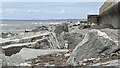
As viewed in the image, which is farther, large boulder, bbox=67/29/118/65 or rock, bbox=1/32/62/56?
rock, bbox=1/32/62/56

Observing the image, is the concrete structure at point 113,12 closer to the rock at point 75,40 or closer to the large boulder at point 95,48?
the rock at point 75,40

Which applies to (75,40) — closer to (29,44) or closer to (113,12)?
(29,44)

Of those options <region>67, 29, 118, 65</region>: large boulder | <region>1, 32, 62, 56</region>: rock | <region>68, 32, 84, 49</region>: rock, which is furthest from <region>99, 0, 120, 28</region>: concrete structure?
<region>67, 29, 118, 65</region>: large boulder

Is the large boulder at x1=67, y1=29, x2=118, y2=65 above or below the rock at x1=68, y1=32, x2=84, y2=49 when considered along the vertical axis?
above

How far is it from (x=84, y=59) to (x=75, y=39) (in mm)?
3912

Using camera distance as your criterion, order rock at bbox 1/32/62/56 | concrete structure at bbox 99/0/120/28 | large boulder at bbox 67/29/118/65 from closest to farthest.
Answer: large boulder at bbox 67/29/118/65, rock at bbox 1/32/62/56, concrete structure at bbox 99/0/120/28

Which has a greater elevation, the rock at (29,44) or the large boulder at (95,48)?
the large boulder at (95,48)

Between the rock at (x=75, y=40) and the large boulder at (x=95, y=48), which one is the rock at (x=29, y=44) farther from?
the large boulder at (x=95, y=48)

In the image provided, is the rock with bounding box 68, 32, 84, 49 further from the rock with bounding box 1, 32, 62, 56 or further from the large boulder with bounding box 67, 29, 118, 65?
the large boulder with bounding box 67, 29, 118, 65

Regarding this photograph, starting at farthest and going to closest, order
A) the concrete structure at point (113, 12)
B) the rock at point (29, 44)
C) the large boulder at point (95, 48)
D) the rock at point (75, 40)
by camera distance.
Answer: the concrete structure at point (113, 12)
the rock at point (75, 40)
the rock at point (29, 44)
the large boulder at point (95, 48)

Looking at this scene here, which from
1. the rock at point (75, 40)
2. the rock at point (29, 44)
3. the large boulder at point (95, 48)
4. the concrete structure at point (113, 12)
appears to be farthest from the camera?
the concrete structure at point (113, 12)

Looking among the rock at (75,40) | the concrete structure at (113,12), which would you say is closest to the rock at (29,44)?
the rock at (75,40)

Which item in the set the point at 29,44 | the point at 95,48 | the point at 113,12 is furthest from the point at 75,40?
the point at 113,12

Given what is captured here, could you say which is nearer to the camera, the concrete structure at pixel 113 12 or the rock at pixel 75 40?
the rock at pixel 75 40
